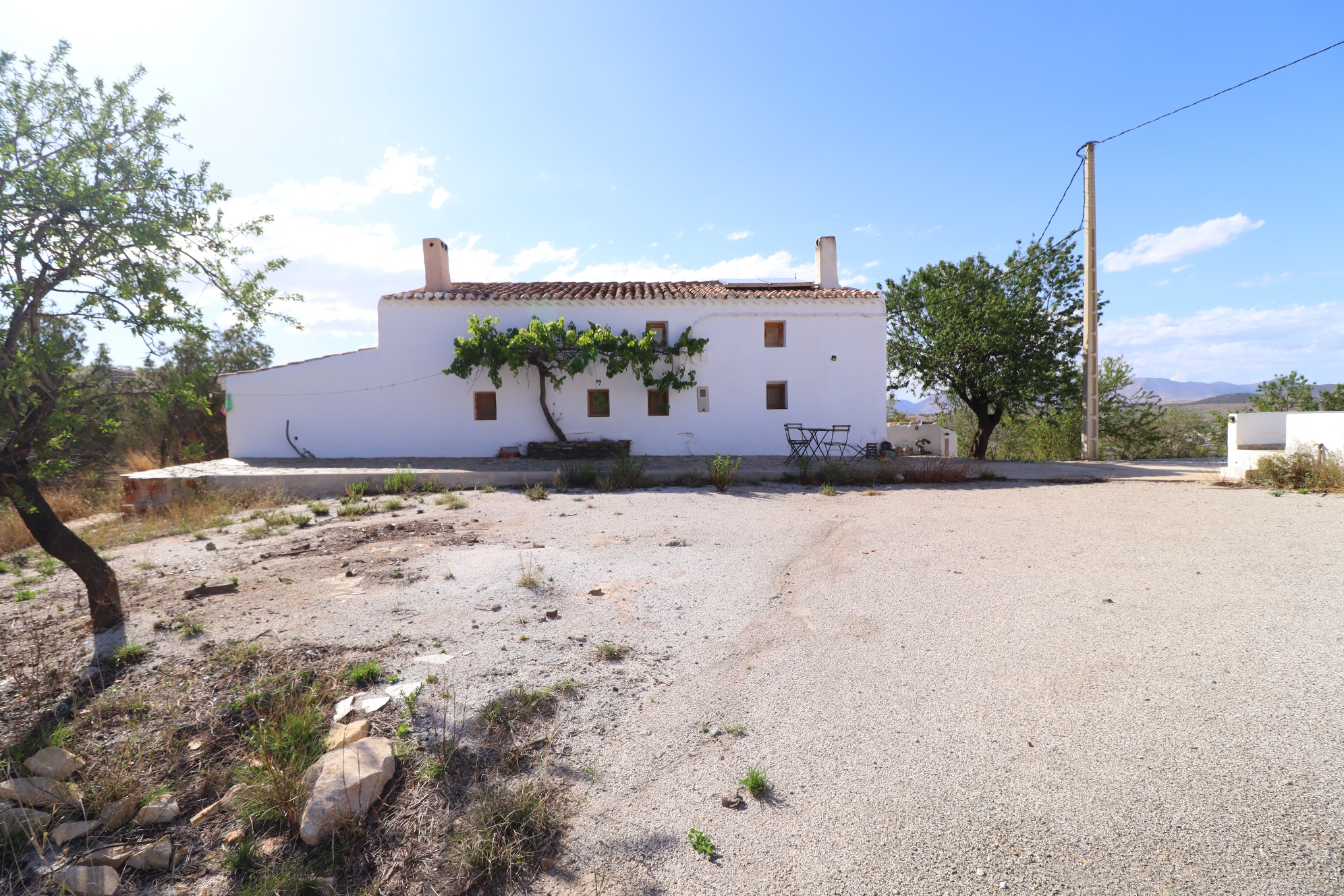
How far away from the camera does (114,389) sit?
4.28 m

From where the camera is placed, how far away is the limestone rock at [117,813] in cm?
274

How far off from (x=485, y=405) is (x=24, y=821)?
A: 1378 cm

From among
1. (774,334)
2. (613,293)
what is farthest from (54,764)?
(774,334)

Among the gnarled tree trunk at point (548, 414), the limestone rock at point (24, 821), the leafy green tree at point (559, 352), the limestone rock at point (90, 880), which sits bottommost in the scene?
the limestone rock at point (90, 880)

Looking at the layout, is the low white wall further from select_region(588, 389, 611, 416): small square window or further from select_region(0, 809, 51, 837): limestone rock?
select_region(0, 809, 51, 837): limestone rock

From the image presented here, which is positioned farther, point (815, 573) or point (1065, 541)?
point (1065, 541)

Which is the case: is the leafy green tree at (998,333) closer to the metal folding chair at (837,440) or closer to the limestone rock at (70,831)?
the metal folding chair at (837,440)

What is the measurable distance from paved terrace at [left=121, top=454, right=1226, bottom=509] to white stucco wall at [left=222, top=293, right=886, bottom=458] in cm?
78

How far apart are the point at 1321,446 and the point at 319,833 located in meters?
12.8

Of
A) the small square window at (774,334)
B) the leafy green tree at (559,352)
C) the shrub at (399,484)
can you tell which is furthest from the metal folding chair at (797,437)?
the shrub at (399,484)

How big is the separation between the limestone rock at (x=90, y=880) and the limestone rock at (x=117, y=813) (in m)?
0.24

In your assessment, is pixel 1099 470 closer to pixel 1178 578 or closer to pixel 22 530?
pixel 1178 578

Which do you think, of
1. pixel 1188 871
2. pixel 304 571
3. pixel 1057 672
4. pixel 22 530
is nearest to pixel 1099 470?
pixel 1057 672

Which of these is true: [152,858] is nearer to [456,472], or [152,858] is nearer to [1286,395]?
[456,472]
